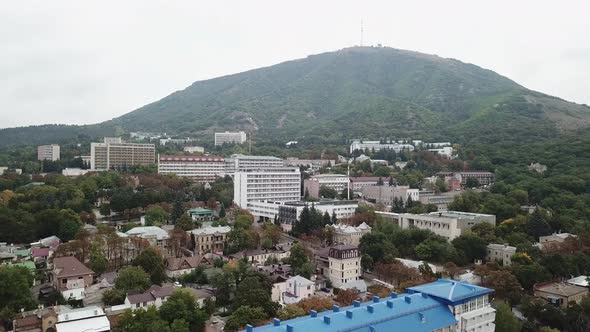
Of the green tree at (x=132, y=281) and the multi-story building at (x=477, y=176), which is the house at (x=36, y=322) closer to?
the green tree at (x=132, y=281)

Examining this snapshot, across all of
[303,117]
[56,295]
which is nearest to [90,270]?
[56,295]

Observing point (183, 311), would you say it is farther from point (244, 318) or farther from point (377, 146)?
point (377, 146)

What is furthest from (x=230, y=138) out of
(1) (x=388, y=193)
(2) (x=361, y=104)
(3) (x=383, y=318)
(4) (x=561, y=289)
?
(3) (x=383, y=318)

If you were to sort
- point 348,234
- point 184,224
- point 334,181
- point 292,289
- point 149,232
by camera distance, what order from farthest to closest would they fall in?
1. point 334,181
2. point 184,224
3. point 348,234
4. point 149,232
5. point 292,289

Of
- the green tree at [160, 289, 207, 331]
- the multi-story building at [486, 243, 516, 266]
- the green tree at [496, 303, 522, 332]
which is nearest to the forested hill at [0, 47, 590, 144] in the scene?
the multi-story building at [486, 243, 516, 266]

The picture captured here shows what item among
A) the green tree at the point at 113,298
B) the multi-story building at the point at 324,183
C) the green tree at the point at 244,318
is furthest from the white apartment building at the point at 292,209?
the green tree at the point at 244,318

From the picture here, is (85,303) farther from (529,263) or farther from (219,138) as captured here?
(219,138)

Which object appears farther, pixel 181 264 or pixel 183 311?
pixel 181 264
